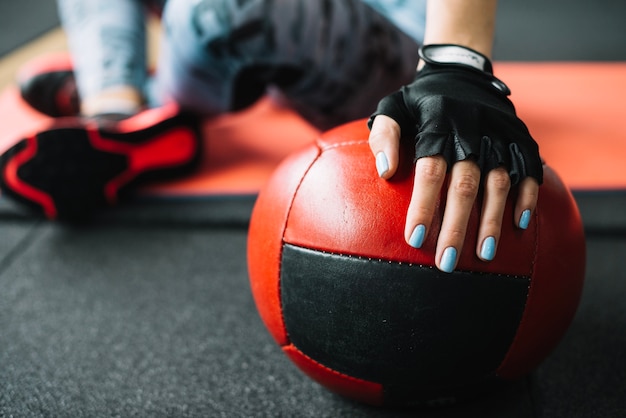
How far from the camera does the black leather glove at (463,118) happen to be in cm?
58

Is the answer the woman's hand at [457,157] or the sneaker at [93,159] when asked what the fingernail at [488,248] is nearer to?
the woman's hand at [457,157]

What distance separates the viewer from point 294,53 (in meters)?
1.05

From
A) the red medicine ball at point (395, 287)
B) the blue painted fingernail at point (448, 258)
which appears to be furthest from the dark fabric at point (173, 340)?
the blue painted fingernail at point (448, 258)

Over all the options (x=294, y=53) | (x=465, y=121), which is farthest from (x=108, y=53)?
(x=465, y=121)

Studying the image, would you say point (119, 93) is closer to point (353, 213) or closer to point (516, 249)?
point (353, 213)

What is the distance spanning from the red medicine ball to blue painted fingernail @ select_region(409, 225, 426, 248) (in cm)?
1

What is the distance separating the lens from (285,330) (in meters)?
0.67

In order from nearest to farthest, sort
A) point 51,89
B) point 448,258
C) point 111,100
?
point 448,258 < point 111,100 < point 51,89

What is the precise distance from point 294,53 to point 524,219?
0.61 m

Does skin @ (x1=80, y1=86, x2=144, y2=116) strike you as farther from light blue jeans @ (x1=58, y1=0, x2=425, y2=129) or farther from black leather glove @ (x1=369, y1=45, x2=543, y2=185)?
black leather glove @ (x1=369, y1=45, x2=543, y2=185)

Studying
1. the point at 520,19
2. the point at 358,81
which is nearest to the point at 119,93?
the point at 358,81

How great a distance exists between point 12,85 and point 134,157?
98 cm

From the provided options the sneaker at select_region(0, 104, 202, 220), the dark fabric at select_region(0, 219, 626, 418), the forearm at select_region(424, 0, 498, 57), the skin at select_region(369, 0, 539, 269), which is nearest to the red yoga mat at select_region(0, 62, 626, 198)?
the sneaker at select_region(0, 104, 202, 220)

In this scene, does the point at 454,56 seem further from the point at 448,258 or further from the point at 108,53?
the point at 108,53
